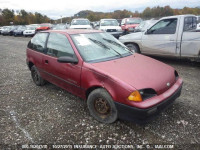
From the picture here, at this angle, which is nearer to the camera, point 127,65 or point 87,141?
point 87,141

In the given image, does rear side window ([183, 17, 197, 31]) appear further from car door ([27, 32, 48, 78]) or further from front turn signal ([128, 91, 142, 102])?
car door ([27, 32, 48, 78])

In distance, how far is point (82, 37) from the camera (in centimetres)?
347

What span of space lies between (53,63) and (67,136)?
5.30 feet

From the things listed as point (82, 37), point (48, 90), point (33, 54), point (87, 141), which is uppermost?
point (82, 37)

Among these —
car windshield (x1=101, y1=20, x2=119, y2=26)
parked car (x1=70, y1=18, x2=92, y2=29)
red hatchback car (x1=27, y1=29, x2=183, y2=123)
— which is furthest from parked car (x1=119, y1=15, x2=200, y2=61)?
parked car (x1=70, y1=18, x2=92, y2=29)

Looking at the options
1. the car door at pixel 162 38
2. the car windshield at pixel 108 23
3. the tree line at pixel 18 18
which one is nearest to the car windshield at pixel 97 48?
the car door at pixel 162 38

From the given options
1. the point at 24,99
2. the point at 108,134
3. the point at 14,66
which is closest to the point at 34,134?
the point at 108,134

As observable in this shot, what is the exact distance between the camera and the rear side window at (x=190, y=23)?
5628 mm

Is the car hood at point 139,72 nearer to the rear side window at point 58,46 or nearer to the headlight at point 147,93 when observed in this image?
the headlight at point 147,93

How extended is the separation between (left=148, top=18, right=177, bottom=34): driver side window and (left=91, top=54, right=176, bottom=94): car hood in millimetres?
3105

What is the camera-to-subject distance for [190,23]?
5.85m

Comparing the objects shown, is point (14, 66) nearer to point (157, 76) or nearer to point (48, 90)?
point (48, 90)

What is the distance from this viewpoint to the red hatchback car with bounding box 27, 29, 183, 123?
246 centimetres

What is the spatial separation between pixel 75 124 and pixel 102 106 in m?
0.61
